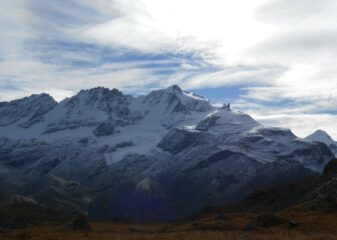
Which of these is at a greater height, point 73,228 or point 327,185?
point 327,185

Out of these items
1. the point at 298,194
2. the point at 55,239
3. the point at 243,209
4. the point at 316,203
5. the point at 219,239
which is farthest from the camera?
the point at 243,209

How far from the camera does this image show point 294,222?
65.2 meters

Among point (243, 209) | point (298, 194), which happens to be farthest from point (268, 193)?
point (298, 194)

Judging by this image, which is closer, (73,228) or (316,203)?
(316,203)

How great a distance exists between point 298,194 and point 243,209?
2965 centimetres

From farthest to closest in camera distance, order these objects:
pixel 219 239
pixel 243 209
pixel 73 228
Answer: pixel 243 209 → pixel 73 228 → pixel 219 239

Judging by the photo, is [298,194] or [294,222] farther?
[298,194]

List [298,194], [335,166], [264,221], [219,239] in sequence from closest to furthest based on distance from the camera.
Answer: [219,239], [264,221], [335,166], [298,194]

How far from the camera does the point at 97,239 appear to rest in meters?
57.8

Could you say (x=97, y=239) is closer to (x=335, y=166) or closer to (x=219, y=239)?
(x=219, y=239)

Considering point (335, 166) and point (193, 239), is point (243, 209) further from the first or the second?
point (193, 239)

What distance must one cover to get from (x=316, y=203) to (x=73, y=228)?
1600 inches

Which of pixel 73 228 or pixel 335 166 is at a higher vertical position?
pixel 335 166

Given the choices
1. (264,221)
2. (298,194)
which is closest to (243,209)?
(298,194)
